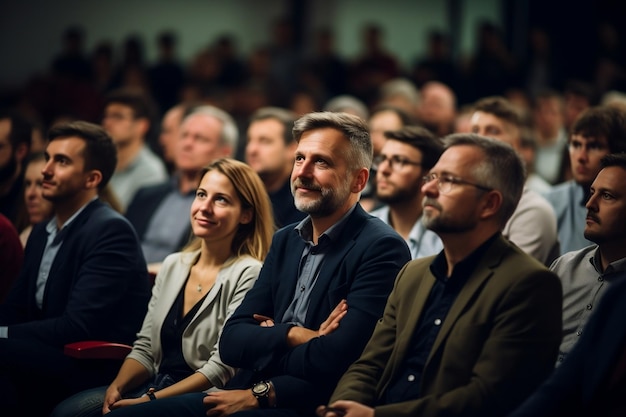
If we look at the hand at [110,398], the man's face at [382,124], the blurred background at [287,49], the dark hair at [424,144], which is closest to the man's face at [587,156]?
the dark hair at [424,144]

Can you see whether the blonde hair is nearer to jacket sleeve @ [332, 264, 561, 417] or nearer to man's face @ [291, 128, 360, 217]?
man's face @ [291, 128, 360, 217]

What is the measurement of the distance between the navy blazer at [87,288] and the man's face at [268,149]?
4.31 ft

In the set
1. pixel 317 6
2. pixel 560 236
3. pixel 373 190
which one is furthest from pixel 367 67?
pixel 560 236

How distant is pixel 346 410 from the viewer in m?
2.48

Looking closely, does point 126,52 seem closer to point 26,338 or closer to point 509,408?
point 26,338

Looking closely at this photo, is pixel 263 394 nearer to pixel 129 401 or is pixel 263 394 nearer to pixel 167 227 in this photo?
pixel 129 401

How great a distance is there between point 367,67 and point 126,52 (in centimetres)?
255

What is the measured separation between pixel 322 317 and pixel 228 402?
385 mm

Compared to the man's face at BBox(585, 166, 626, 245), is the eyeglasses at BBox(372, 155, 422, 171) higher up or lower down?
higher up

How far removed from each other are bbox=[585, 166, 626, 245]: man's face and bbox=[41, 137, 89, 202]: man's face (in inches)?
77.6

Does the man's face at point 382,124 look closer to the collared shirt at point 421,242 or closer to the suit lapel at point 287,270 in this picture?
the collared shirt at point 421,242

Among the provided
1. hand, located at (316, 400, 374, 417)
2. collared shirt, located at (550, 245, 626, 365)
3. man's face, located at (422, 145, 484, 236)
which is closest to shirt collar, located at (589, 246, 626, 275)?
collared shirt, located at (550, 245, 626, 365)

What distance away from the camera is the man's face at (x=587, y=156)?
12.3 feet

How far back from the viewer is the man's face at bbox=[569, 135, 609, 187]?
12.3 ft
